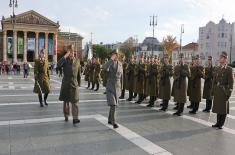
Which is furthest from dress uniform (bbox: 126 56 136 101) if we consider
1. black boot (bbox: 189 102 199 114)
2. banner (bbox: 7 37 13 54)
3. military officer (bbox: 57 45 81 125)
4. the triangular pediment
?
the triangular pediment

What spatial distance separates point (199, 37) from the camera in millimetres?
115625

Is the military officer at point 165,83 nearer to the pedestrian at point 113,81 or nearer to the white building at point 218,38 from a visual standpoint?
the pedestrian at point 113,81

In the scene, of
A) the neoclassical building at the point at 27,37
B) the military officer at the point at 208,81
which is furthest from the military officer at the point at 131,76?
the neoclassical building at the point at 27,37

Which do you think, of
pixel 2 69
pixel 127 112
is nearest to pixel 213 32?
pixel 2 69

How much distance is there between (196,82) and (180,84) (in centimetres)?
115

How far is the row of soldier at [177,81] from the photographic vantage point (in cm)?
925

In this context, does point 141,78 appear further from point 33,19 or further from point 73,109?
point 33,19

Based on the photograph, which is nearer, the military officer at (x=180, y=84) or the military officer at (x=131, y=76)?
the military officer at (x=180, y=84)

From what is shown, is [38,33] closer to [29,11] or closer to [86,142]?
[29,11]

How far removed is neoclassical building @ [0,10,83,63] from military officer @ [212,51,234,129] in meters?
79.3

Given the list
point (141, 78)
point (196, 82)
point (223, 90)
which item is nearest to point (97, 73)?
point (141, 78)

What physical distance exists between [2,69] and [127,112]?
124ft

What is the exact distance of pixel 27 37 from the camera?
9088 centimetres

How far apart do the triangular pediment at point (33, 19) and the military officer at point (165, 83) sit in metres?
81.6
